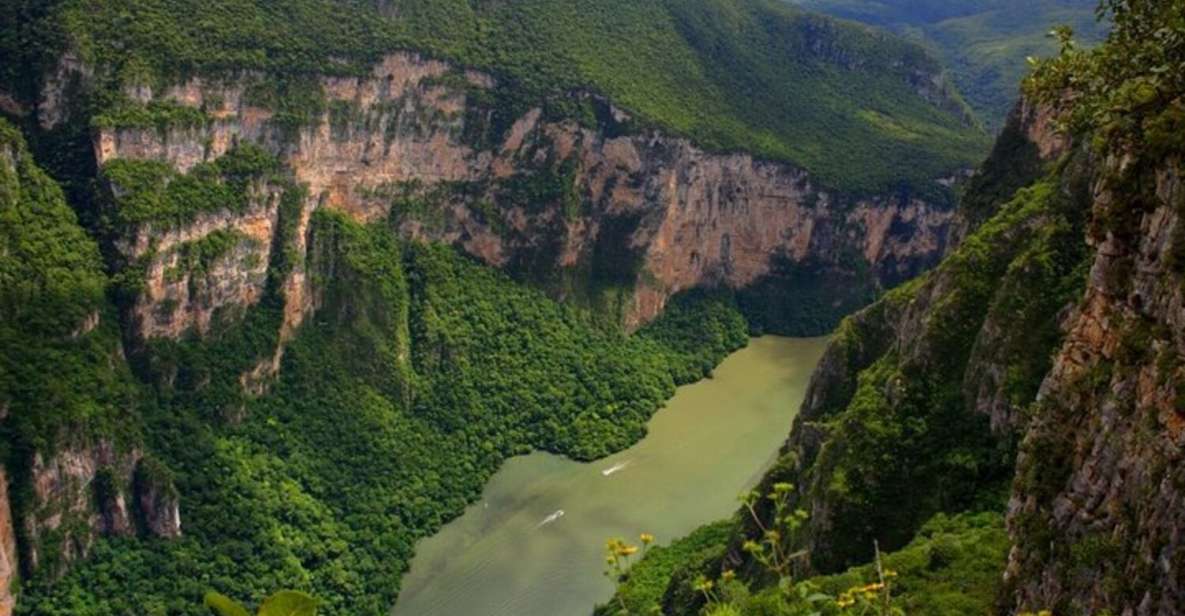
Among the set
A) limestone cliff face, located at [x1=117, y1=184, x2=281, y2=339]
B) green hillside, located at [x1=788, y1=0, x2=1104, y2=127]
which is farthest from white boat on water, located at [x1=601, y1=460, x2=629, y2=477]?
green hillside, located at [x1=788, y1=0, x2=1104, y2=127]

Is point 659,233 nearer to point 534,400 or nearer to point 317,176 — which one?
point 534,400

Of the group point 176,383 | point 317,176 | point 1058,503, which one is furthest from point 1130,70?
point 317,176

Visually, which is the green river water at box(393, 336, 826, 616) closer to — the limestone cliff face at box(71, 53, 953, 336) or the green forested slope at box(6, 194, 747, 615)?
the green forested slope at box(6, 194, 747, 615)

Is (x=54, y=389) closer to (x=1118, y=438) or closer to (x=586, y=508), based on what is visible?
(x=586, y=508)

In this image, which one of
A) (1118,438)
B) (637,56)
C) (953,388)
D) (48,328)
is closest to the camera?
(1118,438)

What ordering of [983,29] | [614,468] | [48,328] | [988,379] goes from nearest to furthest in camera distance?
[988,379], [48,328], [614,468], [983,29]

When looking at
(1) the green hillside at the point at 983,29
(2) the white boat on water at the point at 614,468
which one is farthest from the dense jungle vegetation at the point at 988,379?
(1) the green hillside at the point at 983,29

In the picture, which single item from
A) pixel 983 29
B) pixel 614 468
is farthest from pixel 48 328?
pixel 983 29
